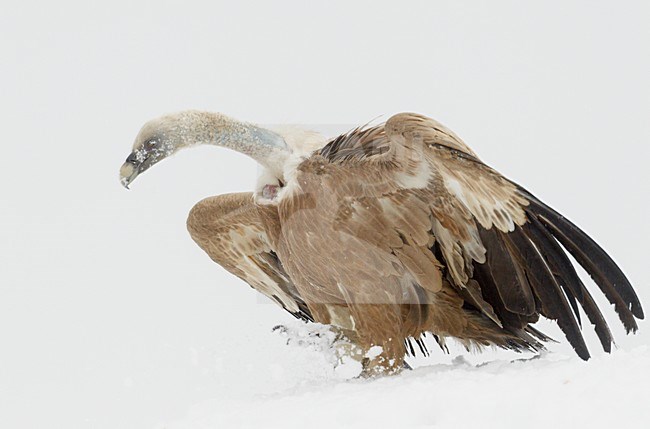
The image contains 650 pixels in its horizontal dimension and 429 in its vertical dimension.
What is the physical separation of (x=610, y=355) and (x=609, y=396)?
0.68 metres

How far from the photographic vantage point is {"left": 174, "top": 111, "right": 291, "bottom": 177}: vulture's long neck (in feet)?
14.5

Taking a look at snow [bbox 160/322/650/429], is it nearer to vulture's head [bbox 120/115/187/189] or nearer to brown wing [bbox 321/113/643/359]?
brown wing [bbox 321/113/643/359]

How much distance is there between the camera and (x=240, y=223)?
5090mm

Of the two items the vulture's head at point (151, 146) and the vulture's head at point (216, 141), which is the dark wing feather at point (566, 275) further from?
the vulture's head at point (151, 146)

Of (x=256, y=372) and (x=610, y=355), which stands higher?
(x=256, y=372)

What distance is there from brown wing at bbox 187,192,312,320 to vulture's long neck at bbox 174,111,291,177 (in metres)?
0.42

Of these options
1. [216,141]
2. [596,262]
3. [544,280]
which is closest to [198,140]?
[216,141]

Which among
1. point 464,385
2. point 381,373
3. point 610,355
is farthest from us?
point 381,373

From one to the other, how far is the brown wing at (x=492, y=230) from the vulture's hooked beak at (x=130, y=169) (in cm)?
102

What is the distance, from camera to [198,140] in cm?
445

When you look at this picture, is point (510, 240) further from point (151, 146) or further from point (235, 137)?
point (151, 146)

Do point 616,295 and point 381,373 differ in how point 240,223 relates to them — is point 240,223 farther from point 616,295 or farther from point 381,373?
point 616,295

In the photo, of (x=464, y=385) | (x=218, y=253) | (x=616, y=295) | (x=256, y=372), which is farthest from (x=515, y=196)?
(x=218, y=253)

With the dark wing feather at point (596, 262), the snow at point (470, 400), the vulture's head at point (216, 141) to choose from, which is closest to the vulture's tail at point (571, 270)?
the dark wing feather at point (596, 262)
